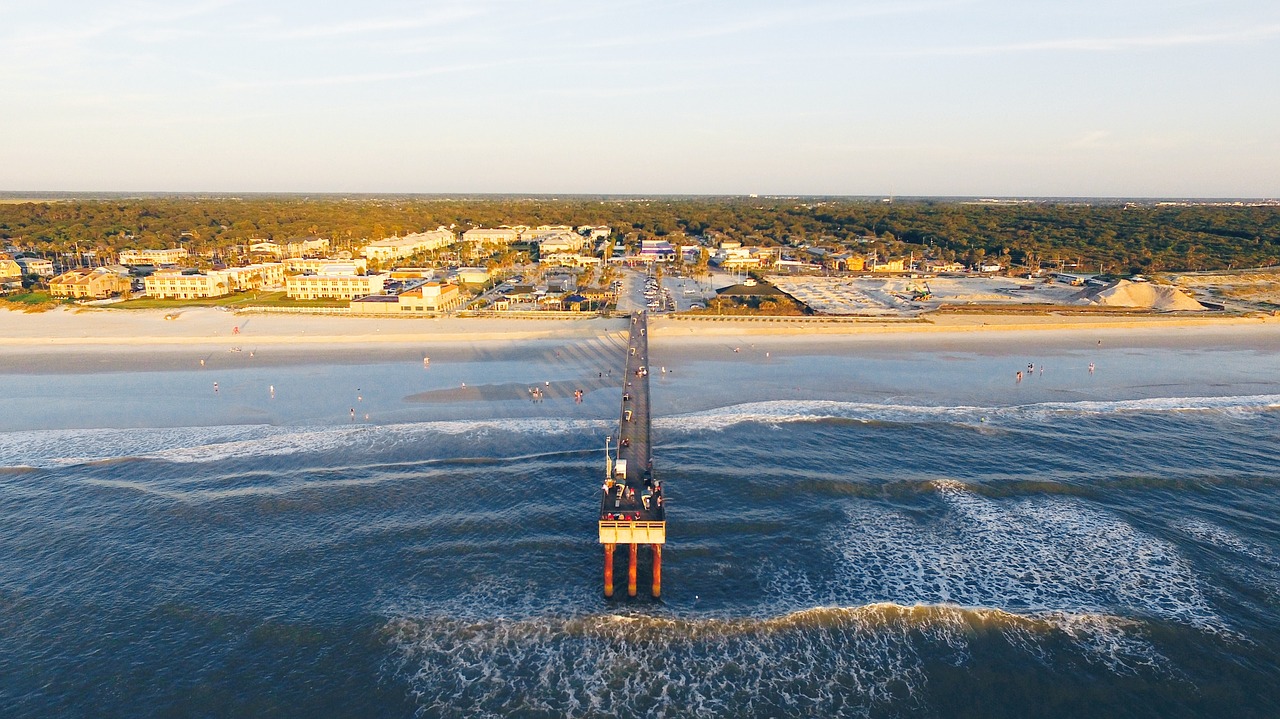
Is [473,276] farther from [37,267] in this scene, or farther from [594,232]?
[594,232]

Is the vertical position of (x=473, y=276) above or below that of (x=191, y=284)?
above

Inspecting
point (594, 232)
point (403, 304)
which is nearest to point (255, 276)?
point (403, 304)

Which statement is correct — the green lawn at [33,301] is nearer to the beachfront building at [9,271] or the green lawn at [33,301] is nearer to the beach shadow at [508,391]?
the beachfront building at [9,271]

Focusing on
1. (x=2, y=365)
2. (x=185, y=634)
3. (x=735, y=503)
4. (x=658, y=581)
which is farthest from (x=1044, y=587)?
(x=2, y=365)

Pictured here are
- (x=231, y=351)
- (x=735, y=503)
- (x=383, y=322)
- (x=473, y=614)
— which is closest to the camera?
(x=473, y=614)

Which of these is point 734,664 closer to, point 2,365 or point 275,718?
point 275,718

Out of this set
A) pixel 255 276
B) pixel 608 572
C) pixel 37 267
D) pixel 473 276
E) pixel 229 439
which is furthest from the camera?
pixel 37 267
